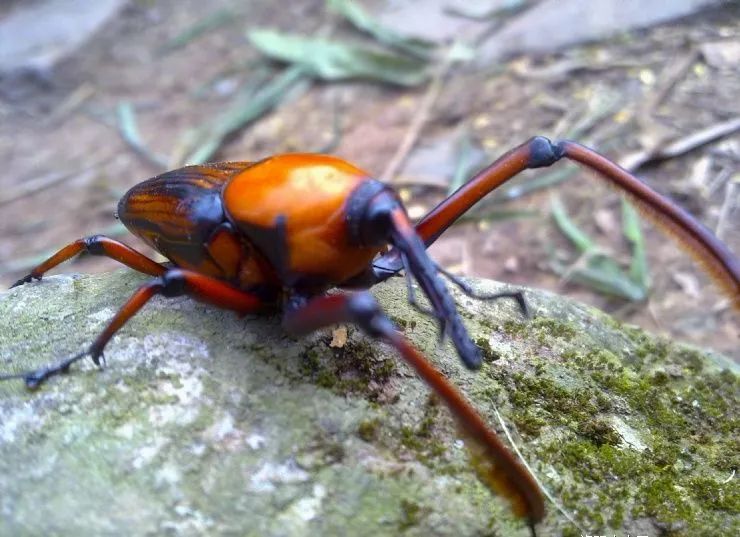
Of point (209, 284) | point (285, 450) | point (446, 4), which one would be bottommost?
point (446, 4)

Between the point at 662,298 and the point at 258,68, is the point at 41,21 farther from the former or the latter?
the point at 662,298

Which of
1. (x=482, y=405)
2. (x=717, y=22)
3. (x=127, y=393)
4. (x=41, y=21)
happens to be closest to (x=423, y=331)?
(x=482, y=405)

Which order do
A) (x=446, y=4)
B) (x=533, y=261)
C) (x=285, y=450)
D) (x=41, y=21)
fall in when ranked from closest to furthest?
(x=285, y=450) → (x=533, y=261) → (x=446, y=4) → (x=41, y=21)

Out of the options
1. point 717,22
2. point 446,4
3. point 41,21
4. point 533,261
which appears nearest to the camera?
point 533,261

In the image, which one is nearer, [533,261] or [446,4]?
[533,261]

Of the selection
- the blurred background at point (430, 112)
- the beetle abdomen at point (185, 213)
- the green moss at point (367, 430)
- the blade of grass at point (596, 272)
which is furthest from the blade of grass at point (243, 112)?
the green moss at point (367, 430)

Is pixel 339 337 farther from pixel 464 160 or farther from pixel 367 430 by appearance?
pixel 464 160

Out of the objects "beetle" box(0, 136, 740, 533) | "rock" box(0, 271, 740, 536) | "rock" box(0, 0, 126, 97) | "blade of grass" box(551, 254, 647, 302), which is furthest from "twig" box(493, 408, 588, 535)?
"rock" box(0, 0, 126, 97)
